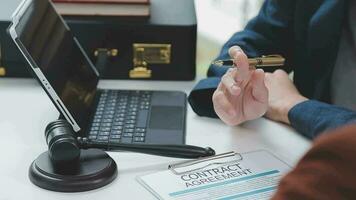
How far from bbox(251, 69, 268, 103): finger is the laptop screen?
0.99 ft

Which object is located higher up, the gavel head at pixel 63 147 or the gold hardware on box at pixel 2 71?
the gavel head at pixel 63 147

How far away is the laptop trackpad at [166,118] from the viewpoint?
3.60 ft

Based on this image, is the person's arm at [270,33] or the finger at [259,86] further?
the person's arm at [270,33]

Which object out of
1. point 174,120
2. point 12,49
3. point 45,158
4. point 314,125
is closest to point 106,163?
point 45,158

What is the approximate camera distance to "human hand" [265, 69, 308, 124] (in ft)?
3.69

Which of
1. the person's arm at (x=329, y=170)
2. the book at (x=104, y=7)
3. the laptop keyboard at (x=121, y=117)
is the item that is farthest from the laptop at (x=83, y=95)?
the person's arm at (x=329, y=170)

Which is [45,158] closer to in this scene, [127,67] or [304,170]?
[127,67]

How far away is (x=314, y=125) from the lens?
1038 mm

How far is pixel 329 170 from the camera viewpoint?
0.41m

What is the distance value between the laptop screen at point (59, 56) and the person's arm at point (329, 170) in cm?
62

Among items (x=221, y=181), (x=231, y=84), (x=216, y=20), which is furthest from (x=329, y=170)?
(x=216, y=20)

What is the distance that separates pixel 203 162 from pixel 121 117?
21 cm

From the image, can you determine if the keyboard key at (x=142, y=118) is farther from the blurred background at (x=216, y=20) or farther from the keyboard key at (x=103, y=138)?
the blurred background at (x=216, y=20)

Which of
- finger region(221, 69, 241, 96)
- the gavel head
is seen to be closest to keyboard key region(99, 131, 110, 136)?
the gavel head
